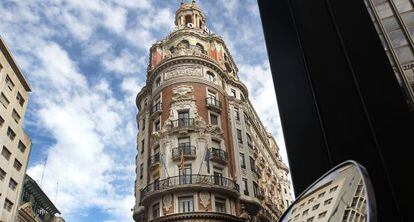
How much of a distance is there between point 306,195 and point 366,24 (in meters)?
12.3

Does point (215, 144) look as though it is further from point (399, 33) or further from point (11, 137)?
point (11, 137)

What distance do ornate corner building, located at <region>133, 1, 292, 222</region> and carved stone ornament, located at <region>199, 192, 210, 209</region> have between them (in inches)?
3.2

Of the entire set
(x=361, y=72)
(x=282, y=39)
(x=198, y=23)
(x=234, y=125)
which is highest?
(x=198, y=23)

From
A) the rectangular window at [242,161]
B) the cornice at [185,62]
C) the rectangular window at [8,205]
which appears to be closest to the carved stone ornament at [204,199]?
the rectangular window at [242,161]

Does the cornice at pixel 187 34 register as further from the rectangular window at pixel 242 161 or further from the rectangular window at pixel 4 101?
the rectangular window at pixel 4 101

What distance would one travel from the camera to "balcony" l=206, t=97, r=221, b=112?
112 ft

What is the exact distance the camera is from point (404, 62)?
13789mm

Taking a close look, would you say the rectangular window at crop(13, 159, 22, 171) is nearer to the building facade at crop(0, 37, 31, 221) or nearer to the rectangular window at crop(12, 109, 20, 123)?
the building facade at crop(0, 37, 31, 221)

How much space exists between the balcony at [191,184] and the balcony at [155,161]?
1606mm

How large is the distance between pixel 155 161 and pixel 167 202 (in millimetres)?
4399

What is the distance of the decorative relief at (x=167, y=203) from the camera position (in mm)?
28650

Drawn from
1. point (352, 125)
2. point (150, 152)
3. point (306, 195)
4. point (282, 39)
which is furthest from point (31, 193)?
point (306, 195)

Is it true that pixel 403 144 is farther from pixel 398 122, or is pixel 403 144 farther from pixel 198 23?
pixel 198 23

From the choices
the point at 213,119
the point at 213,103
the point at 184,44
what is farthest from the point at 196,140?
the point at 184,44
